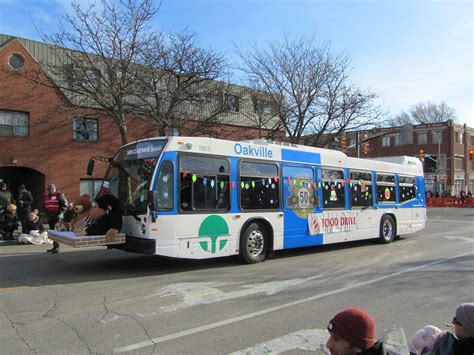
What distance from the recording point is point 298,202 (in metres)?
11.1

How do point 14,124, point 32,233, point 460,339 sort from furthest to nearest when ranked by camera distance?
point 14,124
point 32,233
point 460,339

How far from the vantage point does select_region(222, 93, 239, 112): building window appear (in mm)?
21938

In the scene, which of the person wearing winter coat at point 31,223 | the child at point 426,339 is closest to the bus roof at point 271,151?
the child at point 426,339

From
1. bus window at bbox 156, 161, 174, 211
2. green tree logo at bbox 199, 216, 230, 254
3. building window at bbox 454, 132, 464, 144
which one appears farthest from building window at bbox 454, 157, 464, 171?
bus window at bbox 156, 161, 174, 211

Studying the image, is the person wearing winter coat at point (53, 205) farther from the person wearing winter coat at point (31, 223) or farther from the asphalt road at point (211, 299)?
the person wearing winter coat at point (31, 223)

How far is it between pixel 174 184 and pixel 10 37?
63.3 ft

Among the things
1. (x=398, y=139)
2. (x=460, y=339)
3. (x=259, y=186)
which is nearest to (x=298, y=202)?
(x=259, y=186)

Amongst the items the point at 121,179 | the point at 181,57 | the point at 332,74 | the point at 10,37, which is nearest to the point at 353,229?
the point at 121,179

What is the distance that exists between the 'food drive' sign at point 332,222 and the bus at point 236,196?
1.1 inches

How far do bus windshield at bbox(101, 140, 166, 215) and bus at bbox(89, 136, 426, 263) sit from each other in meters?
0.02

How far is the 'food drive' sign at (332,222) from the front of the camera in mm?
11530

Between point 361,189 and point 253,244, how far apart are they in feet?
16.0

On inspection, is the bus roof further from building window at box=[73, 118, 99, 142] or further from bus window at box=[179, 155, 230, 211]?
building window at box=[73, 118, 99, 142]

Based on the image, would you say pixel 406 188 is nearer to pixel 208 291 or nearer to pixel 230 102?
pixel 208 291
